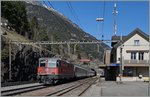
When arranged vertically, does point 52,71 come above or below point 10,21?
below

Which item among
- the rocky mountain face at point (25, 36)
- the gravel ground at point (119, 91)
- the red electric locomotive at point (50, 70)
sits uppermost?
the rocky mountain face at point (25, 36)

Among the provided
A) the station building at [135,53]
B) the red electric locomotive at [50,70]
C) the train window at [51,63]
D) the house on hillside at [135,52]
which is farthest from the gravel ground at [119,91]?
the house on hillside at [135,52]

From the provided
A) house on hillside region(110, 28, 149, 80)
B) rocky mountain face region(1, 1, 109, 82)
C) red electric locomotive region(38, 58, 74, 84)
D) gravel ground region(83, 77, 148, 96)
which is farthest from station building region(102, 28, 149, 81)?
gravel ground region(83, 77, 148, 96)

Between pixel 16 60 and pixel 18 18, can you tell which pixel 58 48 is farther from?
pixel 16 60

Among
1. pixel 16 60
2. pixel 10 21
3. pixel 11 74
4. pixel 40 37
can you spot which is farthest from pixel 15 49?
pixel 40 37

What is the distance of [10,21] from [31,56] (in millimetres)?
36070

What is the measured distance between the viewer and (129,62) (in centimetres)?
6381

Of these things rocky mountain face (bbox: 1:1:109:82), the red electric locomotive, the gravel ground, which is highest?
rocky mountain face (bbox: 1:1:109:82)

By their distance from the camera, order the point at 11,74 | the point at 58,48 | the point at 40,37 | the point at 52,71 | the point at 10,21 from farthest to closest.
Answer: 1. the point at 58,48
2. the point at 40,37
3. the point at 10,21
4. the point at 11,74
5. the point at 52,71

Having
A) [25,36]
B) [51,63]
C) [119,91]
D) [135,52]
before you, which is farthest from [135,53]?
[25,36]

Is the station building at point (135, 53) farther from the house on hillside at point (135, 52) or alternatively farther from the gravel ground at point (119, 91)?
the gravel ground at point (119, 91)

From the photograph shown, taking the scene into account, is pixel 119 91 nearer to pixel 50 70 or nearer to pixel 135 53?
pixel 50 70

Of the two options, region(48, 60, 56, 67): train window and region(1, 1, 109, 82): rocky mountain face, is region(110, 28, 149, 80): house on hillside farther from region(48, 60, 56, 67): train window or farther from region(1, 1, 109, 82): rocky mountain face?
region(48, 60, 56, 67): train window

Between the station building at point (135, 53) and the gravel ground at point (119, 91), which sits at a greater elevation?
the station building at point (135, 53)
